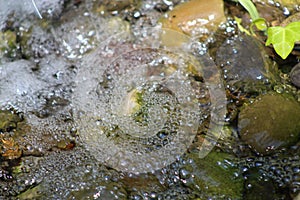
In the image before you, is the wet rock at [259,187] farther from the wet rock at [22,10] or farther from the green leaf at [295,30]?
the wet rock at [22,10]

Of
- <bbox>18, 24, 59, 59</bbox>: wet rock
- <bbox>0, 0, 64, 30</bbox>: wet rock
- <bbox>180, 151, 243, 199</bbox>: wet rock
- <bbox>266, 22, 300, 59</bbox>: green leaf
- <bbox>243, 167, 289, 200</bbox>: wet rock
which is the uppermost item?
<bbox>0, 0, 64, 30</bbox>: wet rock

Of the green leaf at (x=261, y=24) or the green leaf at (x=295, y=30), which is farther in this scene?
the green leaf at (x=261, y=24)

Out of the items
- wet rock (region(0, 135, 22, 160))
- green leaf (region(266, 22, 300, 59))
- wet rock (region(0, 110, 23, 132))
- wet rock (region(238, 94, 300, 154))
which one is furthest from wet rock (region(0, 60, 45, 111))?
green leaf (region(266, 22, 300, 59))

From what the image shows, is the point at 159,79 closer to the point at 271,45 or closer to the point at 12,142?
the point at 271,45

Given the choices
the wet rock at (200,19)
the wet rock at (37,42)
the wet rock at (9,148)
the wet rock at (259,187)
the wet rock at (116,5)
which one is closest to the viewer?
the wet rock at (259,187)

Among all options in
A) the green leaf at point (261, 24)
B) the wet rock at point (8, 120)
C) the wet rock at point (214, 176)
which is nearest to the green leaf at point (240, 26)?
the green leaf at point (261, 24)

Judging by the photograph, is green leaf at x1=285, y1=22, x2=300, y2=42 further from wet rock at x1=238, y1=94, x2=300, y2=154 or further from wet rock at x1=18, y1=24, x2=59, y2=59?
wet rock at x1=18, y1=24, x2=59, y2=59
